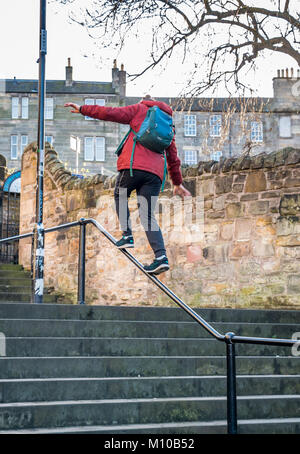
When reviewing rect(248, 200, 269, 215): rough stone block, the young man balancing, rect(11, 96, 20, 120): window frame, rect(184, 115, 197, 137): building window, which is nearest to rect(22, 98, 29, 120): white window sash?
rect(11, 96, 20, 120): window frame

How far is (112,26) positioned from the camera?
12.2 m

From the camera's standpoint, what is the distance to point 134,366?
15.9 feet

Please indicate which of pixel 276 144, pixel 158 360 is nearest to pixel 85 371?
pixel 158 360

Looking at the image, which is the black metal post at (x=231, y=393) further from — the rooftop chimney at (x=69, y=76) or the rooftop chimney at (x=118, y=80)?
the rooftop chimney at (x=69, y=76)

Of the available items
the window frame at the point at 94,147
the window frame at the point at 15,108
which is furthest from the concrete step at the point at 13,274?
the window frame at the point at 15,108

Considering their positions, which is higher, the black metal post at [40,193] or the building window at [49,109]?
the building window at [49,109]

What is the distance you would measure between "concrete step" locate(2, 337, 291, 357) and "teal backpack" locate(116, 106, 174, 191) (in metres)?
1.45

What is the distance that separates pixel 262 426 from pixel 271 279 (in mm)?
4407

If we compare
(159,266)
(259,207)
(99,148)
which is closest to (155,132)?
(159,266)

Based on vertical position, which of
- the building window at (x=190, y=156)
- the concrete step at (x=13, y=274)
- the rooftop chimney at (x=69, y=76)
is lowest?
the concrete step at (x=13, y=274)

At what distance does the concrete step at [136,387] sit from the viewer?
168 inches

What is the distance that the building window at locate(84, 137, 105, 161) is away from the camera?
4269 cm

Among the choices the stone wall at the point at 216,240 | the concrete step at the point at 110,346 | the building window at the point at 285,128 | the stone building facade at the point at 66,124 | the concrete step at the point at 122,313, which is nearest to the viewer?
the concrete step at the point at 110,346
